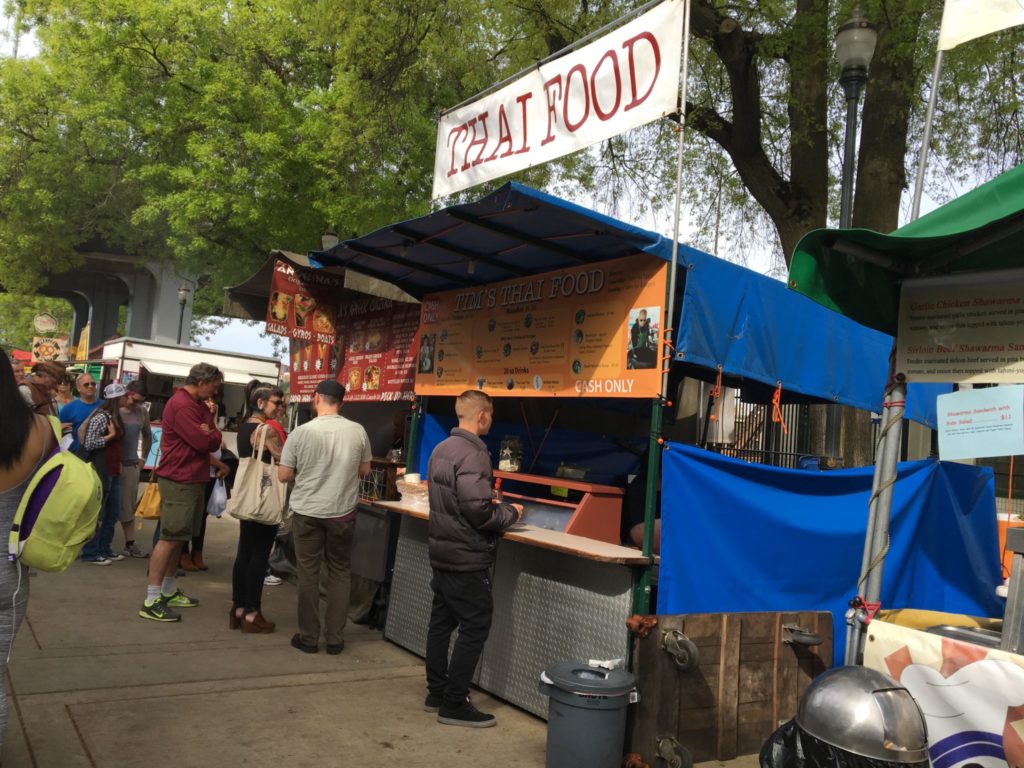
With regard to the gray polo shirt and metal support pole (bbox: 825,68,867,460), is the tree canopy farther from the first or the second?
the gray polo shirt

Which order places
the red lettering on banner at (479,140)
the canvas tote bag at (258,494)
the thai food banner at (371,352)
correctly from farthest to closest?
the thai food banner at (371,352)
the canvas tote bag at (258,494)
the red lettering on banner at (479,140)

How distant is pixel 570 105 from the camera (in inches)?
185

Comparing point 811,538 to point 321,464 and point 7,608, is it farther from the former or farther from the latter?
point 7,608

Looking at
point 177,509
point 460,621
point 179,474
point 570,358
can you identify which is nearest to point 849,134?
point 570,358

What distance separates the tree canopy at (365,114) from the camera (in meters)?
9.74

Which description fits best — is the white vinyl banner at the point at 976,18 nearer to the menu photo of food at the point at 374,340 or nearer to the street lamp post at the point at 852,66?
the street lamp post at the point at 852,66

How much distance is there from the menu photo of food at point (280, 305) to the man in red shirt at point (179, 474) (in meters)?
1.72

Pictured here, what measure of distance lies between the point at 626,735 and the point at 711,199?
34.5 ft

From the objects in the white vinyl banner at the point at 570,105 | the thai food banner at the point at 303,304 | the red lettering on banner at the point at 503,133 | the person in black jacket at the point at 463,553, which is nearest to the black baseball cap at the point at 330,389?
the person in black jacket at the point at 463,553

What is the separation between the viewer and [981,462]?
1166 cm

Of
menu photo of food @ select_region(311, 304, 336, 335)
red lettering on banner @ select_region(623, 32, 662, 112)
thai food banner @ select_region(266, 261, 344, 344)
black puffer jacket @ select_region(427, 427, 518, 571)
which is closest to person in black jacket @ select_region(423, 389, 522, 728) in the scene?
black puffer jacket @ select_region(427, 427, 518, 571)

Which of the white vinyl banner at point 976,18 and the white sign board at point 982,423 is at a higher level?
the white vinyl banner at point 976,18

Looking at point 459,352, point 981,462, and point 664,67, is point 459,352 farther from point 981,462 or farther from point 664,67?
point 981,462

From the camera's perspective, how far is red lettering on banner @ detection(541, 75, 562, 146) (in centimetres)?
478
